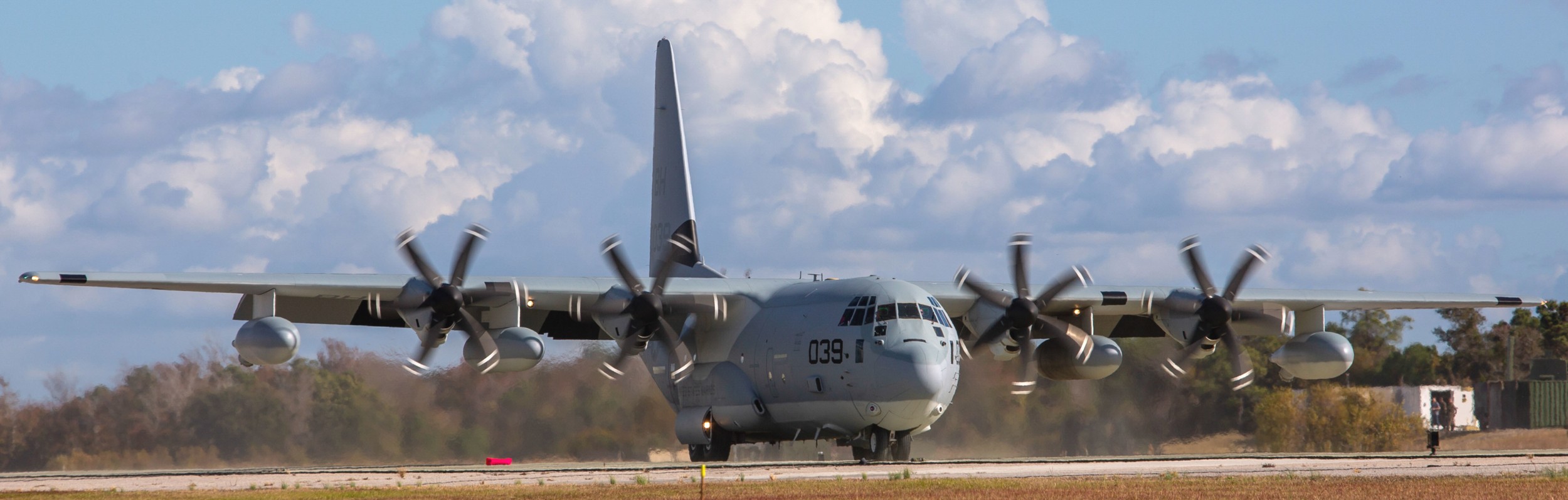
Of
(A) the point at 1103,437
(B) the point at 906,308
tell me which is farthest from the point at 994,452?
(B) the point at 906,308

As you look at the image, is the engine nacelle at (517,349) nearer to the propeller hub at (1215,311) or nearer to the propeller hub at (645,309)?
the propeller hub at (645,309)

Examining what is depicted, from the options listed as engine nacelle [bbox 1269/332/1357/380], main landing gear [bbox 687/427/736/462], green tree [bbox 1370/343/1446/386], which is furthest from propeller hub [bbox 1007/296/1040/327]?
green tree [bbox 1370/343/1446/386]

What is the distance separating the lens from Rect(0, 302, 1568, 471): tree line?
31234 mm

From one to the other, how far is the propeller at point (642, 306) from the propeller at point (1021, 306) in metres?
5.55

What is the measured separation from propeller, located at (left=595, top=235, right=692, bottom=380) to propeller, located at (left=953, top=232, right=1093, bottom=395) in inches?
219

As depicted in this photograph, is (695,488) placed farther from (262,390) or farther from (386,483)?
(262,390)

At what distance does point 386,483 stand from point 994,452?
17.3 metres

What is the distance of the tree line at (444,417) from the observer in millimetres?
31234

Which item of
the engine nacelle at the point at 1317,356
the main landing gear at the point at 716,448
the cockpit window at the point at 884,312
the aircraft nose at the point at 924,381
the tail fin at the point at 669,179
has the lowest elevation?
the main landing gear at the point at 716,448

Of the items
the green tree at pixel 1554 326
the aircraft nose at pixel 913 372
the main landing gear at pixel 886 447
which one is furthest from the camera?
the green tree at pixel 1554 326

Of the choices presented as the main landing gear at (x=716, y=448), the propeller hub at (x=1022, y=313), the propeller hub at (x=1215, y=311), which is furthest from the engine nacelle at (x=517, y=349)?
the propeller hub at (x=1215, y=311)

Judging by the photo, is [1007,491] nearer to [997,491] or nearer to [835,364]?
[997,491]

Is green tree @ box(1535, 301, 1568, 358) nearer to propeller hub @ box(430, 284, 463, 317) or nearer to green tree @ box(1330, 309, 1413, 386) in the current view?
green tree @ box(1330, 309, 1413, 386)

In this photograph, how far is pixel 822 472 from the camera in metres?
23.6
